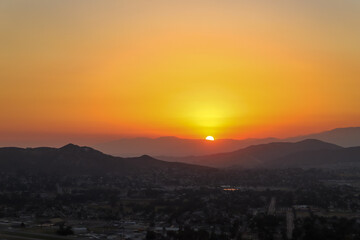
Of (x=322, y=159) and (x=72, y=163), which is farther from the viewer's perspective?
(x=322, y=159)

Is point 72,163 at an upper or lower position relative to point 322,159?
lower

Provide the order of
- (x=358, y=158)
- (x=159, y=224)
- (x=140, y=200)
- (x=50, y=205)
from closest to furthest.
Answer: (x=159, y=224) → (x=50, y=205) → (x=140, y=200) → (x=358, y=158)

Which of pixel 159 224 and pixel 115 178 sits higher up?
pixel 115 178

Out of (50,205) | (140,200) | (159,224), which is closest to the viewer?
(159,224)

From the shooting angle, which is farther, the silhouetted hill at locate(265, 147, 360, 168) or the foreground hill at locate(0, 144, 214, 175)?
the silhouetted hill at locate(265, 147, 360, 168)

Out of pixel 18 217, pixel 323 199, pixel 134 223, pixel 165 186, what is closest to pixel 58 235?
pixel 134 223

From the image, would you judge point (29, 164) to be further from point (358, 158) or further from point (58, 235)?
point (358, 158)

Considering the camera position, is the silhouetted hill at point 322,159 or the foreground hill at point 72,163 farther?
the silhouetted hill at point 322,159

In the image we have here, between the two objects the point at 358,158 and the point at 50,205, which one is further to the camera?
the point at 358,158
